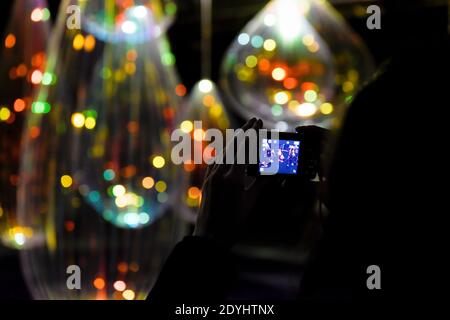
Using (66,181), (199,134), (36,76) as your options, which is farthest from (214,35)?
(66,181)

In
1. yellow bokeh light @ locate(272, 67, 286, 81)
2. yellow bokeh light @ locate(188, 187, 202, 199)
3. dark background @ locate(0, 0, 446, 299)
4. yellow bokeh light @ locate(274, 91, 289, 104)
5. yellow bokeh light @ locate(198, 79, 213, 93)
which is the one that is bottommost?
yellow bokeh light @ locate(188, 187, 202, 199)

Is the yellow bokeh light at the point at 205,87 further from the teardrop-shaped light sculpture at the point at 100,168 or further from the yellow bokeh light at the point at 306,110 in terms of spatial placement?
the teardrop-shaped light sculpture at the point at 100,168

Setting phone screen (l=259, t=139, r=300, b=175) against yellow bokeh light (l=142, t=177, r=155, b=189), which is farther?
yellow bokeh light (l=142, t=177, r=155, b=189)

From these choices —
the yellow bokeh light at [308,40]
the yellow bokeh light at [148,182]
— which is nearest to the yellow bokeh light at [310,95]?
the yellow bokeh light at [308,40]

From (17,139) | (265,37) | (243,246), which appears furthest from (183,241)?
(243,246)

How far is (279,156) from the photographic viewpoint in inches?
32.1


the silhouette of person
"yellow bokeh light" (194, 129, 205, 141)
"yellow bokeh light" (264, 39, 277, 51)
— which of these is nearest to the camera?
the silhouette of person

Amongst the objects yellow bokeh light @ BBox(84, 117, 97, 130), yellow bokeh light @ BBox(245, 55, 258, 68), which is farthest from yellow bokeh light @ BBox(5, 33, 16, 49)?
yellow bokeh light @ BBox(245, 55, 258, 68)

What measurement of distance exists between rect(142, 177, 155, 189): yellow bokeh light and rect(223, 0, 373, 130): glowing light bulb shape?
422 mm

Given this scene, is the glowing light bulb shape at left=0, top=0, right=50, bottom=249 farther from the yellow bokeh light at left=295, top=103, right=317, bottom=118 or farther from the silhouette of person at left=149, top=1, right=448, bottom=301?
the silhouette of person at left=149, top=1, right=448, bottom=301

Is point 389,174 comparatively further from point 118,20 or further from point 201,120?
point 201,120

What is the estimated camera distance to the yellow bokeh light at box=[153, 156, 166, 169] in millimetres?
1496

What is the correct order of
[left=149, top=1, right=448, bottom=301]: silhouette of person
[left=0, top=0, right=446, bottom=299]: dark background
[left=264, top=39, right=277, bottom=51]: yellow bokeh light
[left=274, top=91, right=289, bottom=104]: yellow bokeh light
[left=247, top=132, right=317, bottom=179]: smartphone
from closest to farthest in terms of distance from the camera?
1. [left=149, top=1, right=448, bottom=301]: silhouette of person
2. [left=247, top=132, right=317, bottom=179]: smartphone
3. [left=264, top=39, right=277, bottom=51]: yellow bokeh light
4. [left=274, top=91, right=289, bottom=104]: yellow bokeh light
5. [left=0, top=0, right=446, bottom=299]: dark background

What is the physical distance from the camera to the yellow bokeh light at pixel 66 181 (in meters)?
1.43
